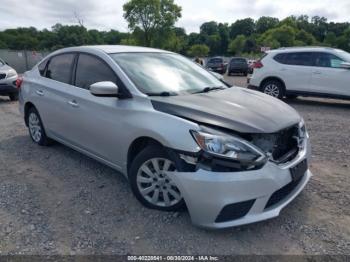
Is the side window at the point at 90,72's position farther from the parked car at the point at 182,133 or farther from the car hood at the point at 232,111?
the car hood at the point at 232,111

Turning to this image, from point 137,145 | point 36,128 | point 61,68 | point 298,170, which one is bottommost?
point 36,128

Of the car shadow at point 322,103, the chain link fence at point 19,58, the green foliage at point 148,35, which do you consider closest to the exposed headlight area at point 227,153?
the car shadow at point 322,103

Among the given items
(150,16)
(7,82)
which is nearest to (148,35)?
(150,16)

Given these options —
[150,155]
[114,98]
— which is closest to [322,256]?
[150,155]

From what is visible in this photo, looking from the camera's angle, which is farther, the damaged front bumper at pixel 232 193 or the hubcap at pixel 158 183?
the hubcap at pixel 158 183

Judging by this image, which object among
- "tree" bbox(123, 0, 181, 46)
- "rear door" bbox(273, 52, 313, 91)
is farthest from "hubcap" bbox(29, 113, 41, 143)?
"tree" bbox(123, 0, 181, 46)

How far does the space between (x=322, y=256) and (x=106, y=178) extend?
2636 millimetres

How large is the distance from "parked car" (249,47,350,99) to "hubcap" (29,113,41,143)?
7.38 meters

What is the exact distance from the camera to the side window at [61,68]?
4.80 meters

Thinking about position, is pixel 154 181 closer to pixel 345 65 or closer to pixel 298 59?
pixel 345 65

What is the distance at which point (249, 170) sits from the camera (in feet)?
9.39

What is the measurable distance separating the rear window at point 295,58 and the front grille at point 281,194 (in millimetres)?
7836

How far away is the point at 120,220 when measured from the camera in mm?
3383

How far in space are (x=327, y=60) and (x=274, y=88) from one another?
66.4 inches
